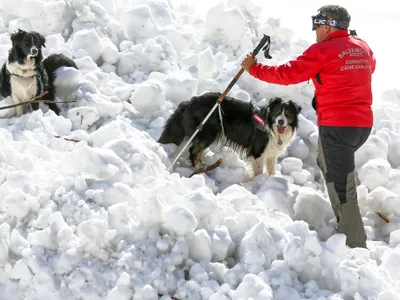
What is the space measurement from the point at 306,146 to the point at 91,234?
10.4 ft

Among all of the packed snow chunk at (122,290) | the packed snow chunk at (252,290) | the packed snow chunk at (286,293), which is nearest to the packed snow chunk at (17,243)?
the packed snow chunk at (122,290)

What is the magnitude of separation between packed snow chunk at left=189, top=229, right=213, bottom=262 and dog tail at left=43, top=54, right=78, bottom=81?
10.5 feet

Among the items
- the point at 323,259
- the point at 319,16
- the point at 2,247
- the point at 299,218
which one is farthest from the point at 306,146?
the point at 2,247

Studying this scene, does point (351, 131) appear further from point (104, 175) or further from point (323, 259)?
point (104, 175)

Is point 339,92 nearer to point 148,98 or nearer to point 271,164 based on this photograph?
point 271,164

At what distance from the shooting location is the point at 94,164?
3.56 meters

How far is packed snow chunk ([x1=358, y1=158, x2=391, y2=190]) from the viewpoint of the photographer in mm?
4711

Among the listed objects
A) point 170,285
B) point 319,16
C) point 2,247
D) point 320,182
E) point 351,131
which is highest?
point 319,16

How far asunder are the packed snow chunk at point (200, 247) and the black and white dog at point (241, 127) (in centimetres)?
205

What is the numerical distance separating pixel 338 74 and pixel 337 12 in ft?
1.60

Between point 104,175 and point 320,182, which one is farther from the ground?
point 104,175

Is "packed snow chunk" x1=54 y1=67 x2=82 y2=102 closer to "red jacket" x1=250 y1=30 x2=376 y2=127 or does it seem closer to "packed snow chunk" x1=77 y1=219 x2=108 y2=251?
"red jacket" x1=250 y1=30 x2=376 y2=127

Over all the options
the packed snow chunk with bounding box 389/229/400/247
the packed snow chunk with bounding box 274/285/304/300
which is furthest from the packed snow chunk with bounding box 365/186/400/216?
the packed snow chunk with bounding box 274/285/304/300

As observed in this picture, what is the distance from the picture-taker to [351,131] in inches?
148
